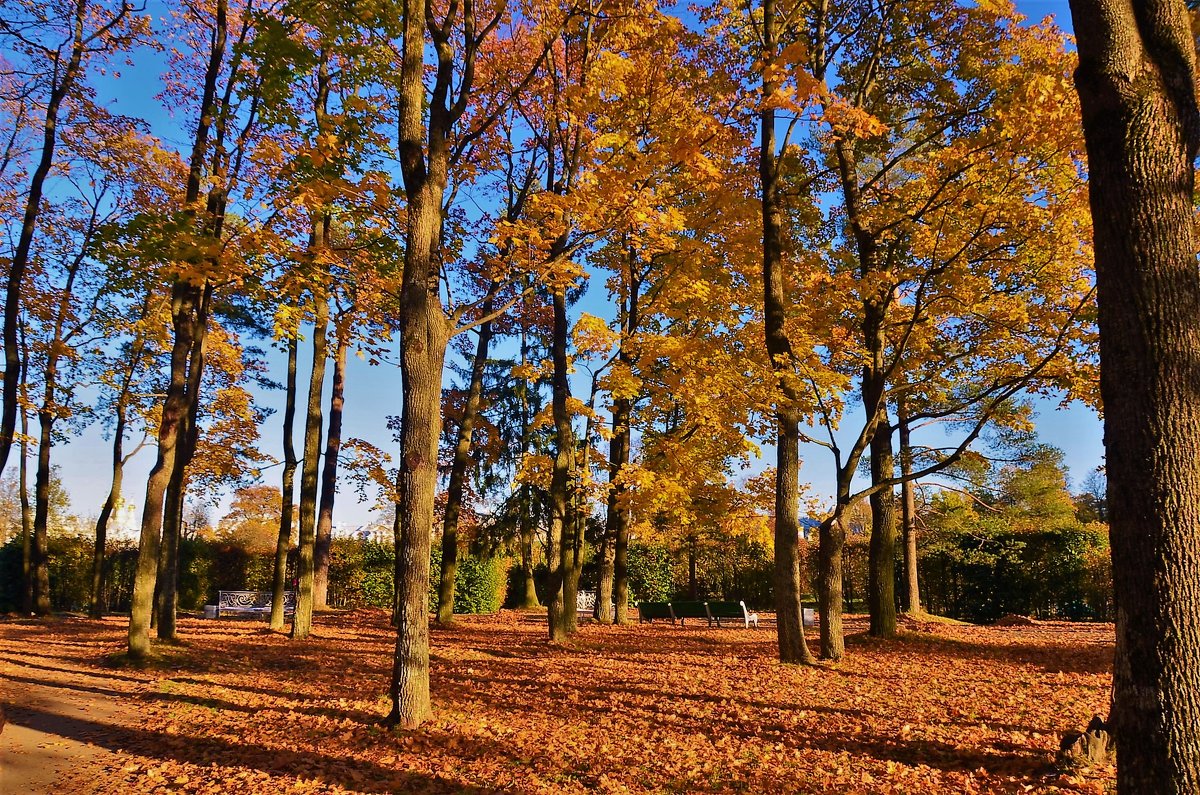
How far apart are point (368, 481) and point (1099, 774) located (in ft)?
47.8

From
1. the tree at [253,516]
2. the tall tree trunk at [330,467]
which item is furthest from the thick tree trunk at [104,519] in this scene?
the tree at [253,516]

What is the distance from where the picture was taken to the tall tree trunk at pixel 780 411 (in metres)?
8.90

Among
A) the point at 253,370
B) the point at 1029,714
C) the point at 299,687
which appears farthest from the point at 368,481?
the point at 1029,714

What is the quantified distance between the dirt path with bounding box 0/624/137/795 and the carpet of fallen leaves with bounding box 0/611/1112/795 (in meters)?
0.07

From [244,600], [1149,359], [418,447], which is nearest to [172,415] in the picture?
[418,447]

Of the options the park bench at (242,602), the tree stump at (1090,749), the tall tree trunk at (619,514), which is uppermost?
the tall tree trunk at (619,514)

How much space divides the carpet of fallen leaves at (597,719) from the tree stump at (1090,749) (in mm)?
123

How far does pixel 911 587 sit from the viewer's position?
1698 centimetres

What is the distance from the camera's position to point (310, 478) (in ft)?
41.3

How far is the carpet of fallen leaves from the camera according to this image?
4.60 meters

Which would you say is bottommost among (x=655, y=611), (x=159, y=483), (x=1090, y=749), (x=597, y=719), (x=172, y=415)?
(x=655, y=611)

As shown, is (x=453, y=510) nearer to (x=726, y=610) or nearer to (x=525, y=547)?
(x=726, y=610)

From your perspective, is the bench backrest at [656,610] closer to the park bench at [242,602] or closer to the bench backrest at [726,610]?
the bench backrest at [726,610]

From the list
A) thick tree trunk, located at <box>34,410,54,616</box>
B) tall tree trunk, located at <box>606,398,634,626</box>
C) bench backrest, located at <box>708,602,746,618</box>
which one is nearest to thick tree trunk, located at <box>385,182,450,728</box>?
tall tree trunk, located at <box>606,398,634,626</box>
